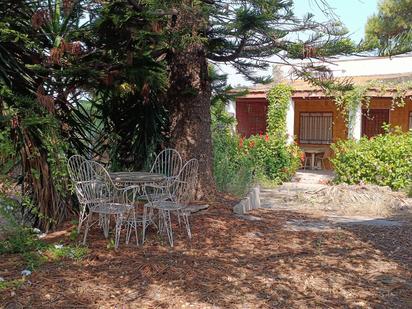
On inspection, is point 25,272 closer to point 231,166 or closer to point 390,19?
point 231,166

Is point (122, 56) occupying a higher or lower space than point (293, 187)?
higher

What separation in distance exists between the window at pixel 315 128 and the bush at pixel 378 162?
6.20 metres

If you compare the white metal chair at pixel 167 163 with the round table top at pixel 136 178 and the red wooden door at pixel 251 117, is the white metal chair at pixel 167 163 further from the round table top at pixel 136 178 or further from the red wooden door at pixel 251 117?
the red wooden door at pixel 251 117

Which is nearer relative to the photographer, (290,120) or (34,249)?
(34,249)

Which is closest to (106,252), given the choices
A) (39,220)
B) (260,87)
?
(39,220)

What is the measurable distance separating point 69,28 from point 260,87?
484 inches

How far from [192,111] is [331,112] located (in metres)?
11.8

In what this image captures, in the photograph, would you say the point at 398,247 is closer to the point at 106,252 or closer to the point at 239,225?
the point at 239,225

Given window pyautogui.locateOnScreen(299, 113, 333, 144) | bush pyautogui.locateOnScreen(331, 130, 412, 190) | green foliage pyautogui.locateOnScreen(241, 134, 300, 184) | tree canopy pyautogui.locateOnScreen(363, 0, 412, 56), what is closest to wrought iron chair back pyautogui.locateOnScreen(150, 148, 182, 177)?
bush pyautogui.locateOnScreen(331, 130, 412, 190)

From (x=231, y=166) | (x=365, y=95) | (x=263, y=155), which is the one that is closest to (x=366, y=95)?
(x=365, y=95)

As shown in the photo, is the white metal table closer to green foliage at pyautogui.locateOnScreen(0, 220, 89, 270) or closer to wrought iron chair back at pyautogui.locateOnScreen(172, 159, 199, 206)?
wrought iron chair back at pyautogui.locateOnScreen(172, 159, 199, 206)

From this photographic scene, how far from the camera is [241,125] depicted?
64.3ft

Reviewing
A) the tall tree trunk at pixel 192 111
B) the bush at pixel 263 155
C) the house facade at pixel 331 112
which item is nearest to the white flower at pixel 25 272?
the tall tree trunk at pixel 192 111

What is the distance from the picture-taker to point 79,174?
17.6 feet
